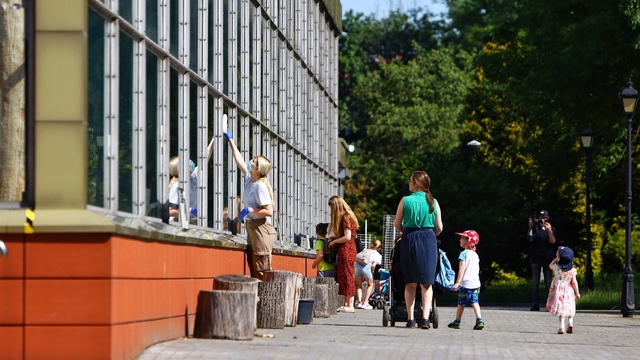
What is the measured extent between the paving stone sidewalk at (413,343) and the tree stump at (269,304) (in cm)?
22

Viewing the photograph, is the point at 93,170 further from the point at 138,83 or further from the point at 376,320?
the point at 376,320

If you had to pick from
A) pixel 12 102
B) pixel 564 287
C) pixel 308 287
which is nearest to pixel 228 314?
pixel 12 102

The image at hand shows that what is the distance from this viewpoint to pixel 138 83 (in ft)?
45.1

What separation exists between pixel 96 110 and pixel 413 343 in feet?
13.6

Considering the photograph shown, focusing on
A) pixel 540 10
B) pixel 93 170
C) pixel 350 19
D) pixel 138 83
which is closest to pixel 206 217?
pixel 138 83

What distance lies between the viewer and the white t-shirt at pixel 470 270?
19156 millimetres

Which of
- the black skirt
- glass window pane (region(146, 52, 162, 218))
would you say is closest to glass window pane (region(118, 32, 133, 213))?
glass window pane (region(146, 52, 162, 218))

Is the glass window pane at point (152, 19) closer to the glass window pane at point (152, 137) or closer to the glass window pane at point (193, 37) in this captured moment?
the glass window pane at point (152, 137)

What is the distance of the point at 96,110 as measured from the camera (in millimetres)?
12297

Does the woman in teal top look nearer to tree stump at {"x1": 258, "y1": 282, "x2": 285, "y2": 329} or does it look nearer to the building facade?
tree stump at {"x1": 258, "y1": 282, "x2": 285, "y2": 329}

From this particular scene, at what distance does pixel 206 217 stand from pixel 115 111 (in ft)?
16.1

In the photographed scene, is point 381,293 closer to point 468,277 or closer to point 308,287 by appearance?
point 308,287

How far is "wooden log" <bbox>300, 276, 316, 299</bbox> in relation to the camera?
21.0 m

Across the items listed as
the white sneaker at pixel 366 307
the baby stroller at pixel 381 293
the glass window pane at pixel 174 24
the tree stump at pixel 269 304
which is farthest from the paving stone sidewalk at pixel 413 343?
the baby stroller at pixel 381 293
